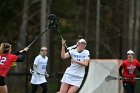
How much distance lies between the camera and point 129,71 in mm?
19750

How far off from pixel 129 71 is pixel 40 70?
8.80 ft

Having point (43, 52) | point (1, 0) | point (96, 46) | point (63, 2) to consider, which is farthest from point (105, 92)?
point (63, 2)

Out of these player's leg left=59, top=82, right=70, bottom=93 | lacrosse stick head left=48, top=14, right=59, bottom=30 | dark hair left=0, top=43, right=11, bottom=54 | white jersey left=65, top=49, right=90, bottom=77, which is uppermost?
lacrosse stick head left=48, top=14, right=59, bottom=30

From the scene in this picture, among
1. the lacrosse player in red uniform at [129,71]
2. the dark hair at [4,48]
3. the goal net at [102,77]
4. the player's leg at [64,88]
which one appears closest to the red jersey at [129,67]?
the lacrosse player in red uniform at [129,71]

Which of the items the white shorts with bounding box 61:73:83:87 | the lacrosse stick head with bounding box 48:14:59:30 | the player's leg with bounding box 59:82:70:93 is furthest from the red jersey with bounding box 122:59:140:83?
the player's leg with bounding box 59:82:70:93

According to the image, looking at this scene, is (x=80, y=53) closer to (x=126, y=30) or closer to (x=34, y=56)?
(x=34, y=56)

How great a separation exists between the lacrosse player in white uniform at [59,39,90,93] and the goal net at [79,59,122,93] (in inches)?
158

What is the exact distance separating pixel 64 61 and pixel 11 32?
20.5 meters

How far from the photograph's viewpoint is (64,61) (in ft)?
74.0

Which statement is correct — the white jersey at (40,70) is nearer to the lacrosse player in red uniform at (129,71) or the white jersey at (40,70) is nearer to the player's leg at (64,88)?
the lacrosse player in red uniform at (129,71)

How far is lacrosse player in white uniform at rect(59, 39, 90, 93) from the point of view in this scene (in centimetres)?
1573

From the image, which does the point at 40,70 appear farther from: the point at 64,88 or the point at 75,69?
the point at 64,88

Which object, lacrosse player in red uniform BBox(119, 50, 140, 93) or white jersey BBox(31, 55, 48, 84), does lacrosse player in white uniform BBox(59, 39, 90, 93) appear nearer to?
lacrosse player in red uniform BBox(119, 50, 140, 93)

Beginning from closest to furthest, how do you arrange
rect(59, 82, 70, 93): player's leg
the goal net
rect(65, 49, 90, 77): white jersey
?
rect(59, 82, 70, 93): player's leg → rect(65, 49, 90, 77): white jersey → the goal net
